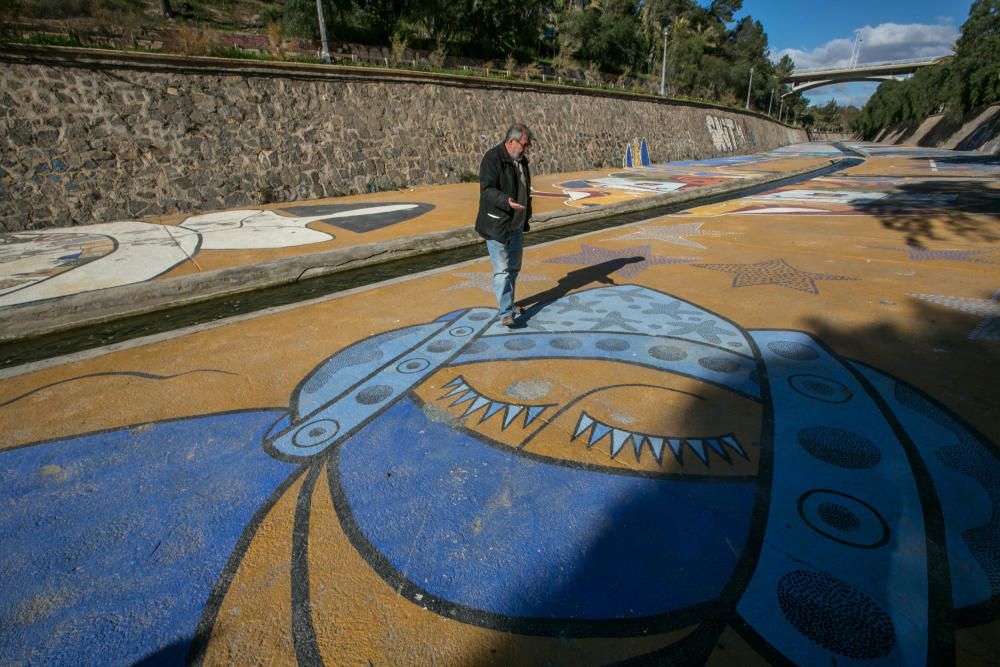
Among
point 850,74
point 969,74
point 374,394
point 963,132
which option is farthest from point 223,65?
point 850,74

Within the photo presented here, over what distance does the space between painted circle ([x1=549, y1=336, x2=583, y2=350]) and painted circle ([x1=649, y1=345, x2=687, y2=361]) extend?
58 centimetres

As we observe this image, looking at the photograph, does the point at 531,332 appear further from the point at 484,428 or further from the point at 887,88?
the point at 887,88

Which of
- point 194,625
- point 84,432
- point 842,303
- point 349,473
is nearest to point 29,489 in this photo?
point 84,432

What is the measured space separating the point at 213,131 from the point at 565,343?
11.7 m

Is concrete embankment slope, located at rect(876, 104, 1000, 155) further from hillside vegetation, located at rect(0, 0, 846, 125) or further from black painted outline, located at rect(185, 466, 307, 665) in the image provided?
black painted outline, located at rect(185, 466, 307, 665)

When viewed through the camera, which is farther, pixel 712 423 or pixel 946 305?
pixel 946 305

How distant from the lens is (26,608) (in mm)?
1719

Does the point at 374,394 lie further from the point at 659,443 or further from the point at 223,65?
the point at 223,65

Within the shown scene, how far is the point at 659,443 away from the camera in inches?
97.2

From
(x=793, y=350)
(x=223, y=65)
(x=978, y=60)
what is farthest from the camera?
(x=978, y=60)

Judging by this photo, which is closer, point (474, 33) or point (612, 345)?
point (612, 345)

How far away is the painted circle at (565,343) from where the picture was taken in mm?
3635

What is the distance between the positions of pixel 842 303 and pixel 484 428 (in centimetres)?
389

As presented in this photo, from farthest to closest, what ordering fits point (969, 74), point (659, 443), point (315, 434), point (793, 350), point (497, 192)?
point (969, 74) → point (497, 192) → point (793, 350) → point (315, 434) → point (659, 443)
